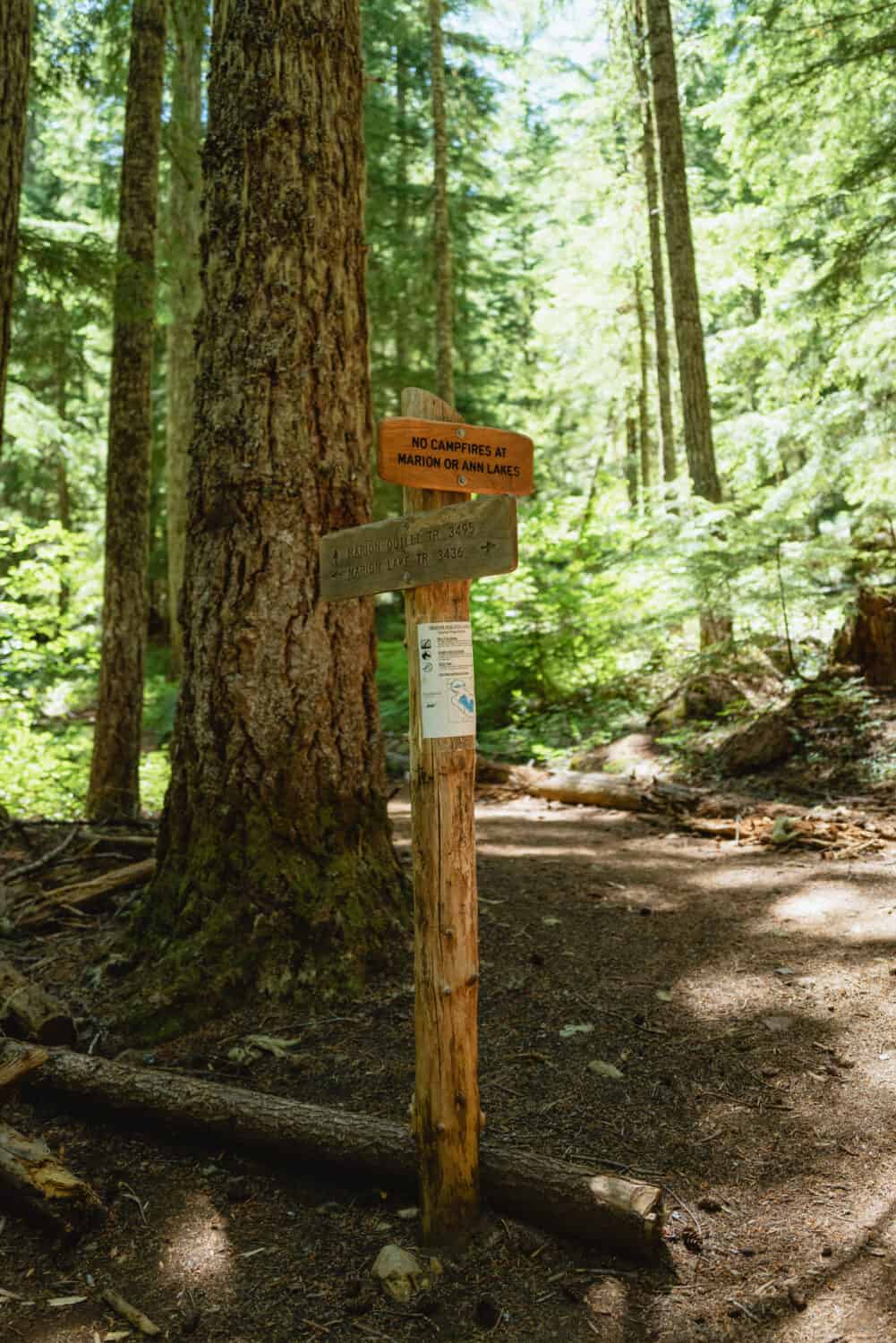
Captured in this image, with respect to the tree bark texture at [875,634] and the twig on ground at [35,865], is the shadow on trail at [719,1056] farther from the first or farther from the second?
the tree bark texture at [875,634]

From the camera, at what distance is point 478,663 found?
12461 mm

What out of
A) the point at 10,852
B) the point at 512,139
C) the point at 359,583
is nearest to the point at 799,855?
the point at 359,583

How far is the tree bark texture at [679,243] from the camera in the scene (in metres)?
11.0

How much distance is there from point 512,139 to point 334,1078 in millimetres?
25724

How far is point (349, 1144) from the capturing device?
2.89 meters

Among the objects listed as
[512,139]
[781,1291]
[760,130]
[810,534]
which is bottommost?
[781,1291]

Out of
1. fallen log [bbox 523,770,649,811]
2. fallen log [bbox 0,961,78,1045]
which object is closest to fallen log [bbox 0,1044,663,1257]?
fallen log [bbox 0,961,78,1045]

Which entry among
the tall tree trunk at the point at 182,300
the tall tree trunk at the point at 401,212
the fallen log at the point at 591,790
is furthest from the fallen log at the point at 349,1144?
the tall tree trunk at the point at 401,212

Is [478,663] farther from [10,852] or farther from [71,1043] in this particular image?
[71,1043]

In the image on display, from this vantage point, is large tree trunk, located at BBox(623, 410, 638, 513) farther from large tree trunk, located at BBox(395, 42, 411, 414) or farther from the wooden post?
the wooden post

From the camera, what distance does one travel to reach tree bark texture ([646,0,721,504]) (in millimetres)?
11031

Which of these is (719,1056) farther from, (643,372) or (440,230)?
(643,372)

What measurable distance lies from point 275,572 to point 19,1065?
6.96 feet

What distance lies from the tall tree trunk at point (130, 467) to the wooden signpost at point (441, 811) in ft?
17.8
